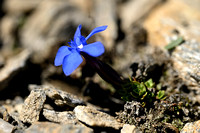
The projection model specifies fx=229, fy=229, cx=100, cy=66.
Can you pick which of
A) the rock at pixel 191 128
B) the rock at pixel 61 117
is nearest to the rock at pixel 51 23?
the rock at pixel 61 117

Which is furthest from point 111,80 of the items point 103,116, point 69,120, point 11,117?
point 11,117

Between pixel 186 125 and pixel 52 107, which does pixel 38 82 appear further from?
pixel 186 125

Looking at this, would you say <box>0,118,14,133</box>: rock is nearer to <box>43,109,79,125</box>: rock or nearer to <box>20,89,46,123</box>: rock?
<box>20,89,46,123</box>: rock

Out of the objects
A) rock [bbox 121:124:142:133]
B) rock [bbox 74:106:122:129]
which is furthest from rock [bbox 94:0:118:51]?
rock [bbox 121:124:142:133]

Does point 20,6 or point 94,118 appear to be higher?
point 20,6

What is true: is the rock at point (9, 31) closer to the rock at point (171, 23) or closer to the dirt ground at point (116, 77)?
the dirt ground at point (116, 77)

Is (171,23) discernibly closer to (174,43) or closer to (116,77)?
(174,43)

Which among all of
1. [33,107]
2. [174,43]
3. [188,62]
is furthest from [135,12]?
[33,107]
